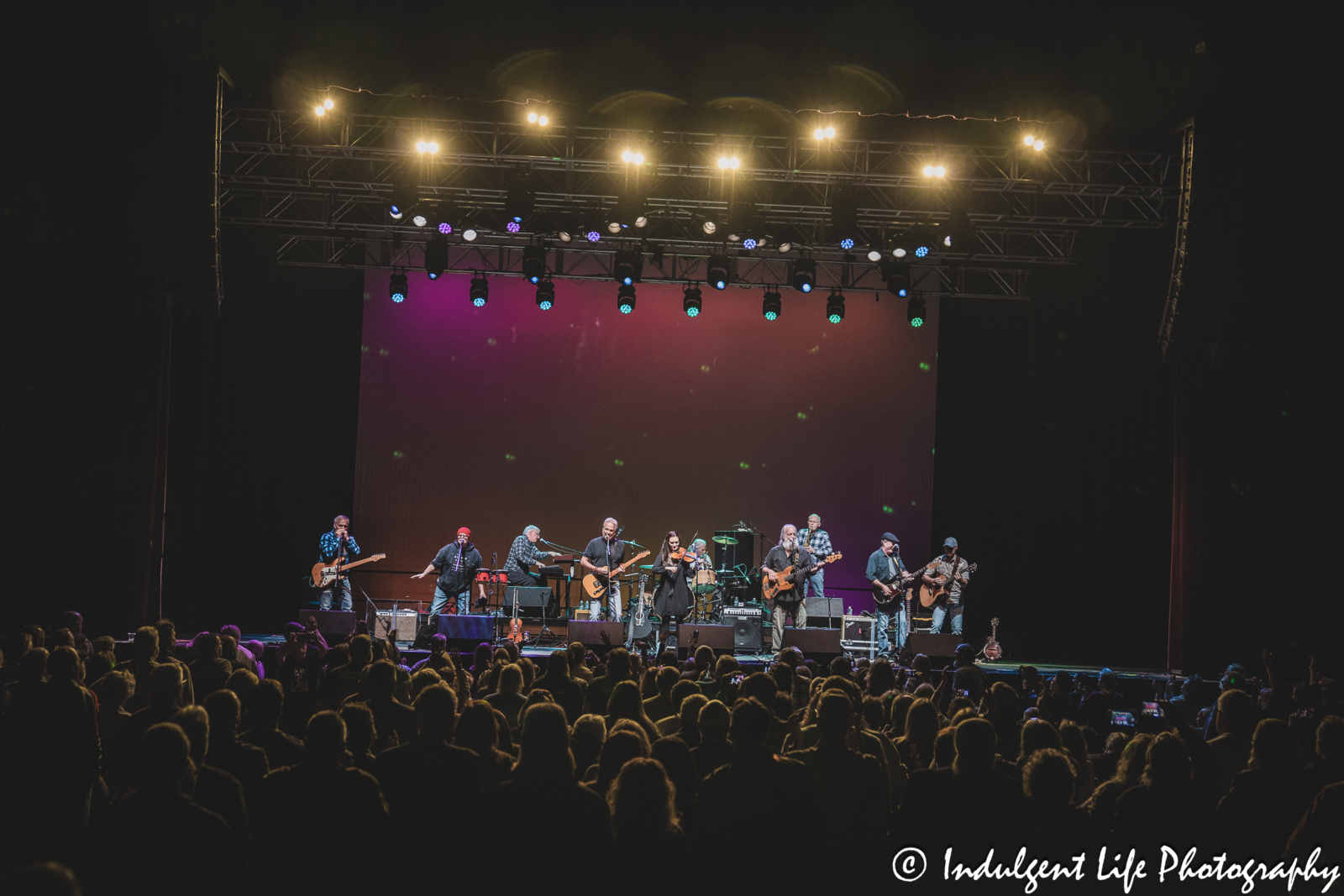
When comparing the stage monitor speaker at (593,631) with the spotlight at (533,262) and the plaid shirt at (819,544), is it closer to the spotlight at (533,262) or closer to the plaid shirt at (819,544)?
the plaid shirt at (819,544)

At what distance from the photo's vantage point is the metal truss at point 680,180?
11734 mm

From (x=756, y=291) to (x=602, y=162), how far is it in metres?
4.78

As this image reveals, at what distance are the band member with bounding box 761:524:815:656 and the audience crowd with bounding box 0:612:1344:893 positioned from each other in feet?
28.1

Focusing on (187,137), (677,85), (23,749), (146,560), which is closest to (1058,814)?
(23,749)

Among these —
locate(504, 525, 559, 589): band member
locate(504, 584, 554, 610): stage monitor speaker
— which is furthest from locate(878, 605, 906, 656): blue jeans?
locate(504, 525, 559, 589): band member

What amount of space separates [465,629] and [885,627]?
5.75 metres

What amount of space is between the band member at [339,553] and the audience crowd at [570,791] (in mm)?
9132

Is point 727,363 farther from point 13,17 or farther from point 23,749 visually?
point 23,749

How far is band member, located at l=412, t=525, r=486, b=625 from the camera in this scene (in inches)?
542

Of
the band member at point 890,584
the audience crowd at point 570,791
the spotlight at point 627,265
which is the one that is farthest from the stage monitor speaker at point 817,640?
the audience crowd at point 570,791

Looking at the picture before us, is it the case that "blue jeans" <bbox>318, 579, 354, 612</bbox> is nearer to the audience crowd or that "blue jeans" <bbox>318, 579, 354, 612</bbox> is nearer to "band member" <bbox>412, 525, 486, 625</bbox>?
"band member" <bbox>412, 525, 486, 625</bbox>

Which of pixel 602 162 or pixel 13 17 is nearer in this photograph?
pixel 13 17

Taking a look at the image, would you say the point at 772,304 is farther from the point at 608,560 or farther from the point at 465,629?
the point at 465,629

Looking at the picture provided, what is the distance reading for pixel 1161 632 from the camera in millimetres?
14875
